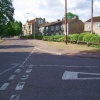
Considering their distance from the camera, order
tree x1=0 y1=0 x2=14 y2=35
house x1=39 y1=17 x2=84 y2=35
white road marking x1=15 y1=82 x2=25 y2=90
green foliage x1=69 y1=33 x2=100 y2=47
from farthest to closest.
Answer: house x1=39 y1=17 x2=84 y2=35, tree x1=0 y1=0 x2=14 y2=35, green foliage x1=69 y1=33 x2=100 y2=47, white road marking x1=15 y1=82 x2=25 y2=90

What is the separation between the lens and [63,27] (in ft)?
375

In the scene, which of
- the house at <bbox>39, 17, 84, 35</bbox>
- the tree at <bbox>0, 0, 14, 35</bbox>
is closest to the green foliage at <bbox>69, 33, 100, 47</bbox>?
the tree at <bbox>0, 0, 14, 35</bbox>

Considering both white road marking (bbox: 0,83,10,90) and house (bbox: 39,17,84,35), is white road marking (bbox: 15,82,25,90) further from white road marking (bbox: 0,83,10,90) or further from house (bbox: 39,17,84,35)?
house (bbox: 39,17,84,35)

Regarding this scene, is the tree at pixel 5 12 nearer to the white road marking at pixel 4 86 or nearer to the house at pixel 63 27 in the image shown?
the house at pixel 63 27

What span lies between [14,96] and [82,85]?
2716 millimetres

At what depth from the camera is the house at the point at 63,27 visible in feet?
353

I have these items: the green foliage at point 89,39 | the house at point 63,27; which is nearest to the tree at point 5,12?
the house at point 63,27

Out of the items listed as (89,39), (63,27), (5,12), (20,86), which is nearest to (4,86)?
(20,86)

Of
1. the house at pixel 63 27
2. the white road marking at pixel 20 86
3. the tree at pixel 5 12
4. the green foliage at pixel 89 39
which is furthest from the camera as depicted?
the house at pixel 63 27

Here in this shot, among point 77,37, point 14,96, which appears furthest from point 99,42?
point 14,96

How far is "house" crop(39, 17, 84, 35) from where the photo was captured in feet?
353

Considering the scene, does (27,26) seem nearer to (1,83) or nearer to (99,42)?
(99,42)

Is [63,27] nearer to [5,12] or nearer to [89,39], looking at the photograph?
[5,12]

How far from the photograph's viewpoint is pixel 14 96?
8.23 metres
